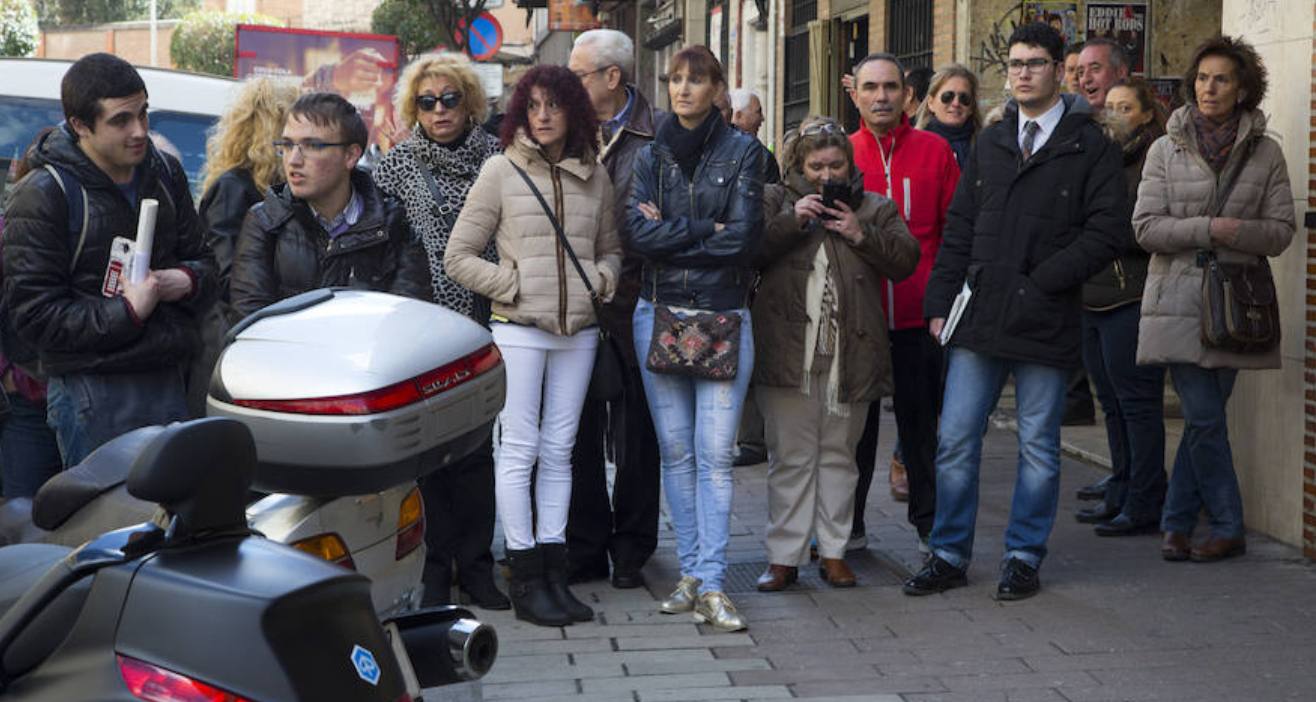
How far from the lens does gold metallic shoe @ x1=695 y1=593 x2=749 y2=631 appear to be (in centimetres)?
637

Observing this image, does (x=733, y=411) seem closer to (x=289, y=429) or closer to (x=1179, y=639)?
(x=1179, y=639)

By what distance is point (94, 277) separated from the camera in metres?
5.25

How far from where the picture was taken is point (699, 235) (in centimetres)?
643

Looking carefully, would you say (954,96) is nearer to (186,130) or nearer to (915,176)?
(915,176)

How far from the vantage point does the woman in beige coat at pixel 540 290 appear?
6.48 meters

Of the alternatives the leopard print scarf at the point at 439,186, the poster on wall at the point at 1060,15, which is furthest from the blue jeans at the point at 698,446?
the poster on wall at the point at 1060,15

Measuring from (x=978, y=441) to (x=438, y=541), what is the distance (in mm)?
2128

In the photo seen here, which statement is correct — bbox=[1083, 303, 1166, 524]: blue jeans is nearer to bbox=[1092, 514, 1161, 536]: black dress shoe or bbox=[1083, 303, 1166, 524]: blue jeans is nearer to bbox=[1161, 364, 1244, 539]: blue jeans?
bbox=[1092, 514, 1161, 536]: black dress shoe

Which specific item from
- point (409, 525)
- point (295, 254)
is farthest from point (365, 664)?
point (295, 254)

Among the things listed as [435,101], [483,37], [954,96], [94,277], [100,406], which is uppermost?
[483,37]

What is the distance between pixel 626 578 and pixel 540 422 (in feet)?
2.84

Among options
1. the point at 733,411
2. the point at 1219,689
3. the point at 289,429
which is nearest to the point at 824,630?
the point at 733,411

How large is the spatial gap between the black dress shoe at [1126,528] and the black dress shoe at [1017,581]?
1.25 m

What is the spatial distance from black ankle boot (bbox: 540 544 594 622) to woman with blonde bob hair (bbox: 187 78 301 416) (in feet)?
5.22
